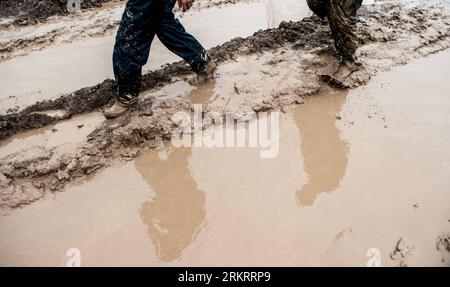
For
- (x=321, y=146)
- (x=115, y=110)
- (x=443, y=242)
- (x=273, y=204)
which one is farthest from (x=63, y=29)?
(x=443, y=242)

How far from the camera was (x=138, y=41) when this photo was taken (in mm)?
2664

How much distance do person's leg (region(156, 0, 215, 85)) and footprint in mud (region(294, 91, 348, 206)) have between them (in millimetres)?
903

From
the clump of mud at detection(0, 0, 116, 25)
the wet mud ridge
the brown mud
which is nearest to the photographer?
the wet mud ridge

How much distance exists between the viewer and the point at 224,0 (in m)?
5.14

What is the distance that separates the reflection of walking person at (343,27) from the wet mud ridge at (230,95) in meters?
0.11

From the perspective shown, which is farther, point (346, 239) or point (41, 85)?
point (41, 85)

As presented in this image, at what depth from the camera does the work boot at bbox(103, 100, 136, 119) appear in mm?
2834

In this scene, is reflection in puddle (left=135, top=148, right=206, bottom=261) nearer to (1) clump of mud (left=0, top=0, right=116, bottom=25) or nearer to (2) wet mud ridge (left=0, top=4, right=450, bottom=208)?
(2) wet mud ridge (left=0, top=4, right=450, bottom=208)

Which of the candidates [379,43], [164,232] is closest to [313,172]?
[164,232]

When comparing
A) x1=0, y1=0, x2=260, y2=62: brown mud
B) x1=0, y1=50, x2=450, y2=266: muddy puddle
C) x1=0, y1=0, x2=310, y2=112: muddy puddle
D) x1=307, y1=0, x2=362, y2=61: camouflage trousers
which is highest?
x1=307, y1=0, x2=362, y2=61: camouflage trousers

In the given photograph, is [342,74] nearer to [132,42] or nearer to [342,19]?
[342,19]

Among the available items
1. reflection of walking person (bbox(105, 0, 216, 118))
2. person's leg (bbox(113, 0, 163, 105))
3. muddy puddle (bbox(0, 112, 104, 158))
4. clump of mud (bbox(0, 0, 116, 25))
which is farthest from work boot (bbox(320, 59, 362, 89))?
clump of mud (bbox(0, 0, 116, 25))

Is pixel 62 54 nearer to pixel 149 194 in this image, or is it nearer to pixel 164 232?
pixel 149 194
